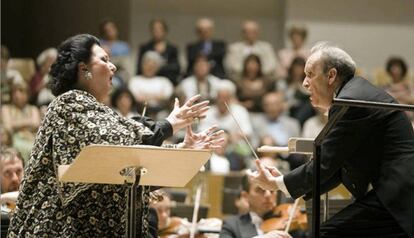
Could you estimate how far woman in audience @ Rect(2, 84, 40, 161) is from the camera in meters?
9.77

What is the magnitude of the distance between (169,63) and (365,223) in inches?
275

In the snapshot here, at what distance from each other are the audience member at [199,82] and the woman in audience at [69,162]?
608 cm

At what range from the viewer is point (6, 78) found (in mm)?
10305

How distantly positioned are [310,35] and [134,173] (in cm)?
891

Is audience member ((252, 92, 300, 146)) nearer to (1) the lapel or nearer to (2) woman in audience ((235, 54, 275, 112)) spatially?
(2) woman in audience ((235, 54, 275, 112))

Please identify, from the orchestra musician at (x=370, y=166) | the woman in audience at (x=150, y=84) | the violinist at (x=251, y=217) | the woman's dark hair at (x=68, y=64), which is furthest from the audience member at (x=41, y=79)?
the orchestra musician at (x=370, y=166)

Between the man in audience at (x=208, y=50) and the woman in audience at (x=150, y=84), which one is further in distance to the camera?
the man in audience at (x=208, y=50)

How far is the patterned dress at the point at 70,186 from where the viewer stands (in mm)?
4762

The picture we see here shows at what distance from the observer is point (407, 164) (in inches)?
184

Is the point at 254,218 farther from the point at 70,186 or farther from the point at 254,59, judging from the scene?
the point at 254,59

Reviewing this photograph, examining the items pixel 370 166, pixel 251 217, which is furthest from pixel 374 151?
pixel 251 217

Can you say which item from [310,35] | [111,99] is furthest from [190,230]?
[310,35]

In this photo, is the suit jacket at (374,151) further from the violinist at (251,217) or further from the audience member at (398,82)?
the audience member at (398,82)

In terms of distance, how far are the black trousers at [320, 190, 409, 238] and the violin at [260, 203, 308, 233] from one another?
1.68 m
